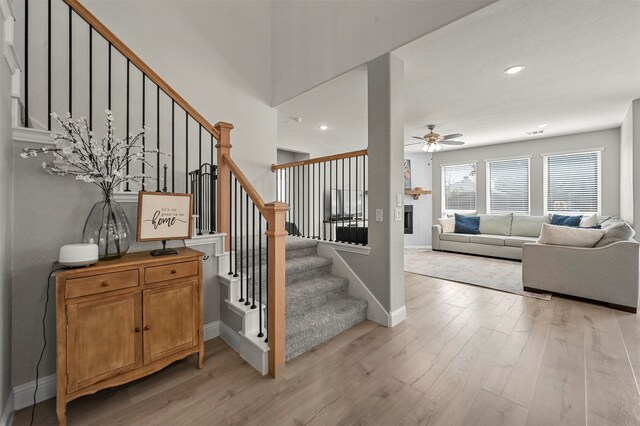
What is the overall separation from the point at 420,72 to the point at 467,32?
0.75 m

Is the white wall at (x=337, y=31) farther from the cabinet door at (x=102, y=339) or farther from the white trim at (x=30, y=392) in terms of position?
the white trim at (x=30, y=392)

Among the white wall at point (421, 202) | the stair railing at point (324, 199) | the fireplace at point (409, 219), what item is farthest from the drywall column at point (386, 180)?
the white wall at point (421, 202)

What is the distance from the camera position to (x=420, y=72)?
10.3 ft

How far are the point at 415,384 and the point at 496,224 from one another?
601 centimetres

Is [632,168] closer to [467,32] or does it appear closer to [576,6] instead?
[576,6]

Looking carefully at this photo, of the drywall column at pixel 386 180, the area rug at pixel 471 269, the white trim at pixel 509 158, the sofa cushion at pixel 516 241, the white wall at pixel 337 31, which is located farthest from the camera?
the white trim at pixel 509 158

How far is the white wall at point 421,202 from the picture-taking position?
785cm

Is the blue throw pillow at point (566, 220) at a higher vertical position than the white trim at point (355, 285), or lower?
higher

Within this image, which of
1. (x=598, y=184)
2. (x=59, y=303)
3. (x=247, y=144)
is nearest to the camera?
(x=59, y=303)

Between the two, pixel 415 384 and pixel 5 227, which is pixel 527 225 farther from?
pixel 5 227

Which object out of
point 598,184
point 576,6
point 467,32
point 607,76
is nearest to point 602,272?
point 607,76

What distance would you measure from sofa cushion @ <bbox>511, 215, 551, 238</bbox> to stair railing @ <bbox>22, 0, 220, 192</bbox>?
266 inches

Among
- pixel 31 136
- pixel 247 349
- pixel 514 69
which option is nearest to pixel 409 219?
pixel 514 69

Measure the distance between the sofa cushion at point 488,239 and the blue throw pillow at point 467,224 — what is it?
380 millimetres
